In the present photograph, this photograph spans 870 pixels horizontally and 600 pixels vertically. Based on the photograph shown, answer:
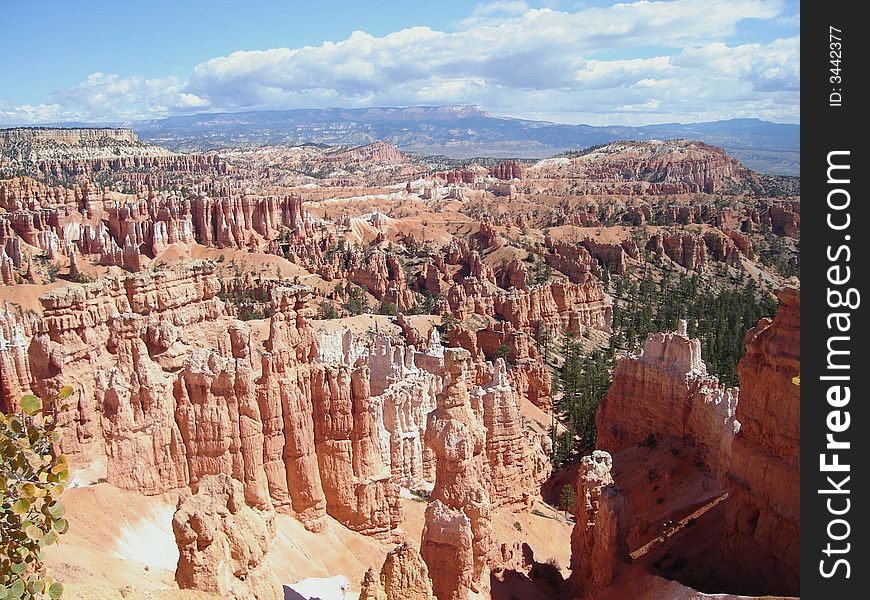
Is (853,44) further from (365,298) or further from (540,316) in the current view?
(365,298)

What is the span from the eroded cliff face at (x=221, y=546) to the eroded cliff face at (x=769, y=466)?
1041cm

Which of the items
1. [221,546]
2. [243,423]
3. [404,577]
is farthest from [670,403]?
[221,546]

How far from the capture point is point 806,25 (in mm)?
10578

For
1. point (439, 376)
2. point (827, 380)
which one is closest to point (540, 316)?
point (439, 376)

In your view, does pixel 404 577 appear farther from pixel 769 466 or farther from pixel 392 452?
pixel 392 452

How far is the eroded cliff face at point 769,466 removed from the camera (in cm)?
1515

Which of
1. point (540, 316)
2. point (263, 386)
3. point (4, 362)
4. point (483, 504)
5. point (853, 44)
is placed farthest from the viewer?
point (540, 316)

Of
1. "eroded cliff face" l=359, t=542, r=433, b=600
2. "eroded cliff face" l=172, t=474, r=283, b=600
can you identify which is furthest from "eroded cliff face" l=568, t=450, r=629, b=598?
"eroded cliff face" l=172, t=474, r=283, b=600

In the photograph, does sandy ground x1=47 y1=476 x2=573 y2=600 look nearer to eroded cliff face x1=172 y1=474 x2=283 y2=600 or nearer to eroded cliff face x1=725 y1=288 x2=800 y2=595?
eroded cliff face x1=172 y1=474 x2=283 y2=600

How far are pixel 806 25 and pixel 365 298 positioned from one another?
59205mm

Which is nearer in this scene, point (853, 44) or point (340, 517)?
point (853, 44)

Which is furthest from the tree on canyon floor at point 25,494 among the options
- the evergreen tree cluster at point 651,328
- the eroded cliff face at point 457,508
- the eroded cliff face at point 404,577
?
the evergreen tree cluster at point 651,328

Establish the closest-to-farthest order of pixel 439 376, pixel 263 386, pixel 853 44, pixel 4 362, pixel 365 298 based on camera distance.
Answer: pixel 853 44
pixel 263 386
pixel 4 362
pixel 439 376
pixel 365 298

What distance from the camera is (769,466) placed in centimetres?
1574
